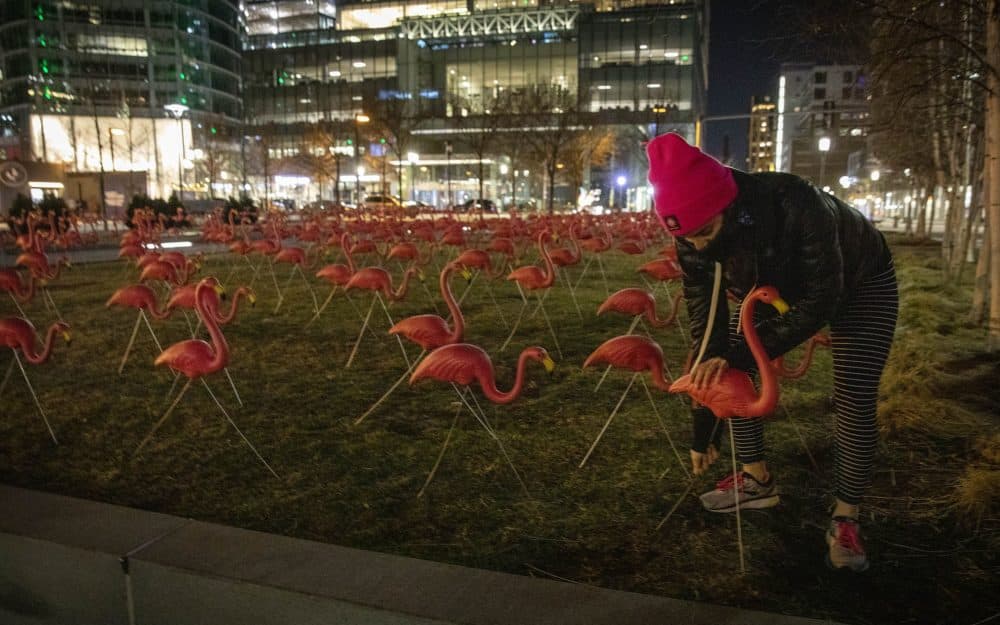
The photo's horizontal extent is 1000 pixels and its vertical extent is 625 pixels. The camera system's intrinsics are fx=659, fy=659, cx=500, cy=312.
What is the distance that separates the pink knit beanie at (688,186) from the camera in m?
2.61

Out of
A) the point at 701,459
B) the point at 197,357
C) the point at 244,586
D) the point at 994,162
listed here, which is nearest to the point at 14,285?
the point at 197,357

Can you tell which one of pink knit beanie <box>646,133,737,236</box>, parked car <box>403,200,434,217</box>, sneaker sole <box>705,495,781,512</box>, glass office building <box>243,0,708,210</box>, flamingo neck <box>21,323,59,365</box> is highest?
glass office building <box>243,0,708,210</box>

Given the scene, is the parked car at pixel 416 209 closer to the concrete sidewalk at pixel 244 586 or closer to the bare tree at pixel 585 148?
the bare tree at pixel 585 148

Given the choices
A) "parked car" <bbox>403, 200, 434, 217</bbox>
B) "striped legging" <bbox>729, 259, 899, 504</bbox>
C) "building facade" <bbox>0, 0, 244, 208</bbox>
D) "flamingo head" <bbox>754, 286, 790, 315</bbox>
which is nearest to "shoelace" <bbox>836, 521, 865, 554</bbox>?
"striped legging" <bbox>729, 259, 899, 504</bbox>

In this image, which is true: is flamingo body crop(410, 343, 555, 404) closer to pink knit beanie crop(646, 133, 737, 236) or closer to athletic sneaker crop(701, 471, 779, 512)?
athletic sneaker crop(701, 471, 779, 512)

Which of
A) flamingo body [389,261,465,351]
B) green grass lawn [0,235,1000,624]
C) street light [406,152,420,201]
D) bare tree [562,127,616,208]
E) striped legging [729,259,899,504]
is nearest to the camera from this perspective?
striped legging [729,259,899,504]

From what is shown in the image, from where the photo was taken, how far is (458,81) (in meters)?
62.8

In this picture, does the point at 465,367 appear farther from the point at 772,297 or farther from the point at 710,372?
the point at 772,297

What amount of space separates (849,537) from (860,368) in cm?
77

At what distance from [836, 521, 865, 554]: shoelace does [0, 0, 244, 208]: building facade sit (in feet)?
199

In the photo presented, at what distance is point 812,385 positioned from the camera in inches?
240

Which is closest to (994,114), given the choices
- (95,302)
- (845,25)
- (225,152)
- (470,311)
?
(845,25)

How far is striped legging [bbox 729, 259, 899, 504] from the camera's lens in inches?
116

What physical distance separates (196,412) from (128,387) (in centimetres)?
116
